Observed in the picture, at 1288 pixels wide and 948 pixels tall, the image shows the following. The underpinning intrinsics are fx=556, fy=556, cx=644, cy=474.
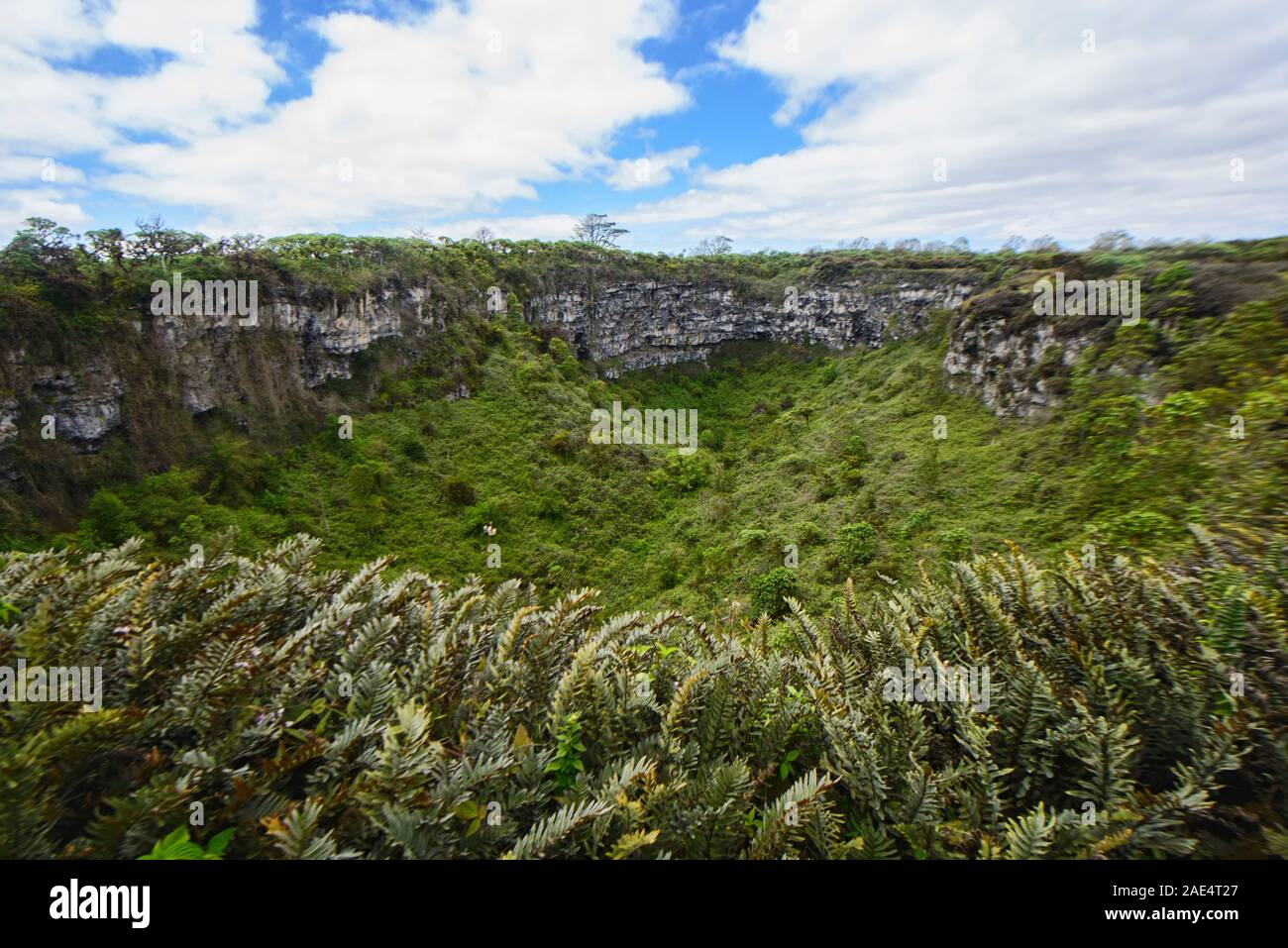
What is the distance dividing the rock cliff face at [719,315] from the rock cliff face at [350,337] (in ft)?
0.32

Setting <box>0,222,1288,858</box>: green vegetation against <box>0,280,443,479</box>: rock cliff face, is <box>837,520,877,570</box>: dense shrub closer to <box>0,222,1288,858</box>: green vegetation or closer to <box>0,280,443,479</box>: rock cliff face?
<box>0,222,1288,858</box>: green vegetation

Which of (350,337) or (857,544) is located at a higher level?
(350,337)

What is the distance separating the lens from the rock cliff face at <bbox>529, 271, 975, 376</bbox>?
144ft

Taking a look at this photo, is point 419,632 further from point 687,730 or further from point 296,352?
point 296,352

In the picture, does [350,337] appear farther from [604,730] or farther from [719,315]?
[719,315]

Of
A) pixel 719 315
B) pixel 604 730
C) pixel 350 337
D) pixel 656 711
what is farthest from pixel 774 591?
pixel 719 315

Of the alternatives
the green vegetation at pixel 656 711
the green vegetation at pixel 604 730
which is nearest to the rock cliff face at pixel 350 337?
the green vegetation at pixel 656 711

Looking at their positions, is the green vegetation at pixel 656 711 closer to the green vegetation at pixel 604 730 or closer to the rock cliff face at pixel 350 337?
the green vegetation at pixel 604 730

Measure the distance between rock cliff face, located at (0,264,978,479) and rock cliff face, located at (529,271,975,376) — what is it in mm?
97

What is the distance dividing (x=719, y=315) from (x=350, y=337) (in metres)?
34.6

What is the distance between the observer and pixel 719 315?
54969mm

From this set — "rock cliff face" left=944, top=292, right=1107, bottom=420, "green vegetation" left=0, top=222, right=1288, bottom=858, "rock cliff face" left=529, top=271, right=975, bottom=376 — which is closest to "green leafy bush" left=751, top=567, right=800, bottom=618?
"green vegetation" left=0, top=222, right=1288, bottom=858

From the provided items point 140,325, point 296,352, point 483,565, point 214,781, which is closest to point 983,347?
point 483,565
